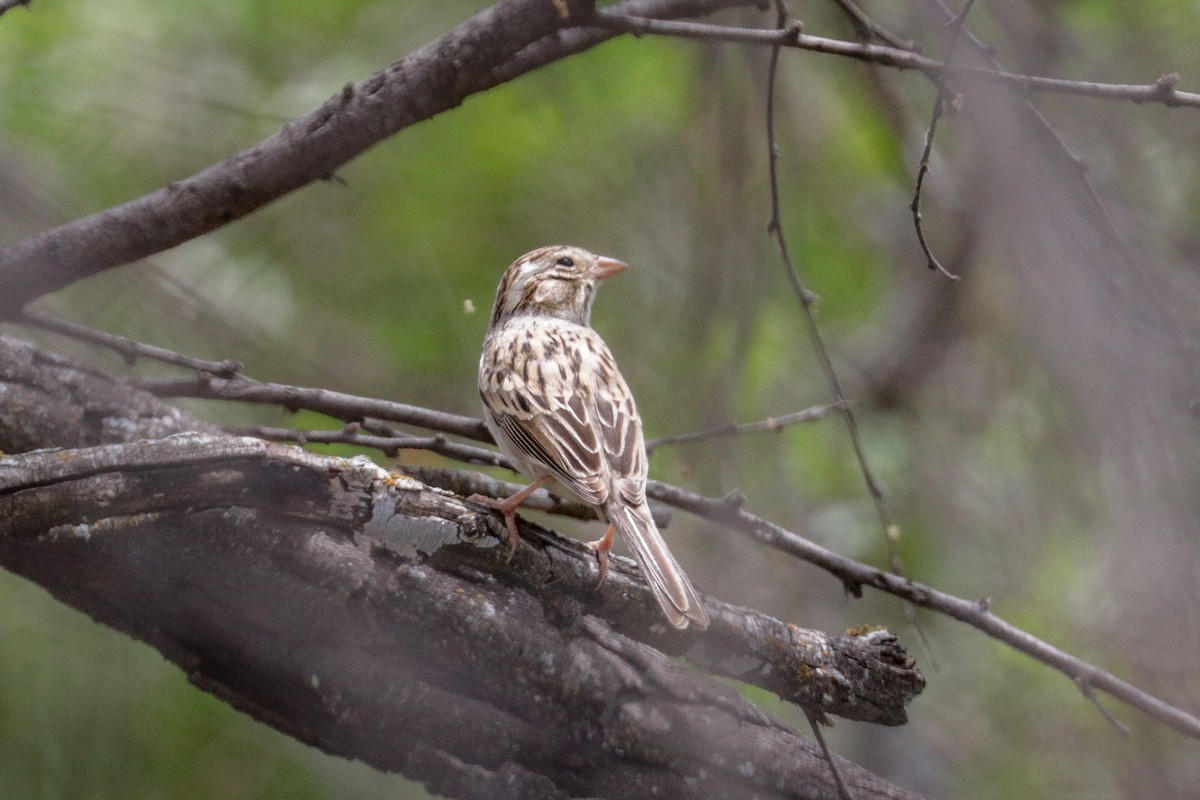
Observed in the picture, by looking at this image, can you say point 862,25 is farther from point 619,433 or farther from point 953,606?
point 953,606

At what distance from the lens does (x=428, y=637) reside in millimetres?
3188

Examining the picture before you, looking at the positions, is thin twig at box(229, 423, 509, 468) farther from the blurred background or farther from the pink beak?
the pink beak

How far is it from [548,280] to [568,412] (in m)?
1.30

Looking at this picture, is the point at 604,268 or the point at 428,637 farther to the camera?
the point at 604,268

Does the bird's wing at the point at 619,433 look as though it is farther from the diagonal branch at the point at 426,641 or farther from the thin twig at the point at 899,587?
the diagonal branch at the point at 426,641

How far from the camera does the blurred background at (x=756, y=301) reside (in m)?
3.45

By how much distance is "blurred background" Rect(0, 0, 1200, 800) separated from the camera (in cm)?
345

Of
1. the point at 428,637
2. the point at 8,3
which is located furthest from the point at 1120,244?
the point at 8,3

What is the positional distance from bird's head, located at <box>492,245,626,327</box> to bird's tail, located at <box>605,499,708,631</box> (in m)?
1.94

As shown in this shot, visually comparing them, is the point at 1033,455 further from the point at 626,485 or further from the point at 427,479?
the point at 427,479

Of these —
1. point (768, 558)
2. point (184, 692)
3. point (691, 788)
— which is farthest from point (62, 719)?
point (768, 558)

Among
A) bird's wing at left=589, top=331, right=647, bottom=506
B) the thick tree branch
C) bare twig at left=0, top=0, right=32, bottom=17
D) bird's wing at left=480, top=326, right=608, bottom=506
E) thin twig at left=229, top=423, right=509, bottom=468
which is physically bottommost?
bird's wing at left=589, top=331, right=647, bottom=506

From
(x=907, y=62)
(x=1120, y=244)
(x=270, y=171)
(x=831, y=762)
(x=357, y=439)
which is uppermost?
(x=907, y=62)

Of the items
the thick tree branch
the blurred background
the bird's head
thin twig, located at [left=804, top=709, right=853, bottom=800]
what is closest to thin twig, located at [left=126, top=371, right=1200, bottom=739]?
the blurred background
